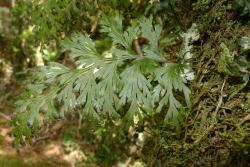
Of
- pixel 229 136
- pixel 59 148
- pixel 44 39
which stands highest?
pixel 44 39

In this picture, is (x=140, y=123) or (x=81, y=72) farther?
(x=81, y=72)

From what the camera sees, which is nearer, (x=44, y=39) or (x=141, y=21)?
(x=141, y=21)

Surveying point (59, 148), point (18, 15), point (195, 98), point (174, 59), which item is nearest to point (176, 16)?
point (174, 59)

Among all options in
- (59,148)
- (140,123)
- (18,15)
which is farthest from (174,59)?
(18,15)

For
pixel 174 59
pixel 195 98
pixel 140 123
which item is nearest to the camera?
pixel 140 123

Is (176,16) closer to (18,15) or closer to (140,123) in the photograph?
(140,123)

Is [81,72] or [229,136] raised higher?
[81,72]

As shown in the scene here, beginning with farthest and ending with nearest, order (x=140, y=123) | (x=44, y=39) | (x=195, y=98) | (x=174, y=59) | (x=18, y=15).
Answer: (x=18, y=15) → (x=44, y=39) → (x=174, y=59) → (x=195, y=98) → (x=140, y=123)

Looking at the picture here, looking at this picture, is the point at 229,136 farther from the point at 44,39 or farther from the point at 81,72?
the point at 44,39

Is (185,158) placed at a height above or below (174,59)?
below
